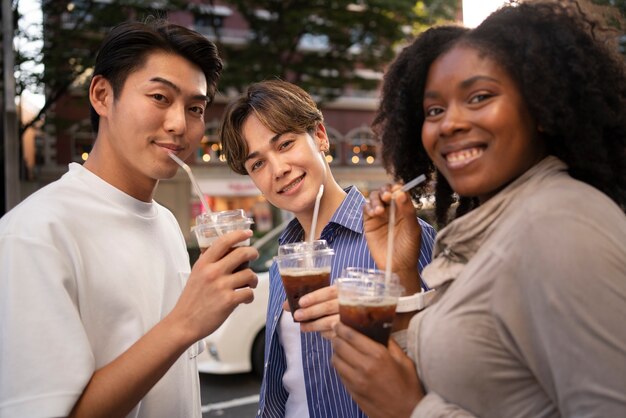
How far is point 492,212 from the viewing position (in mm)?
1370

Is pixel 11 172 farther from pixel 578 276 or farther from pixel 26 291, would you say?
pixel 578 276

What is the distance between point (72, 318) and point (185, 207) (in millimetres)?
21498

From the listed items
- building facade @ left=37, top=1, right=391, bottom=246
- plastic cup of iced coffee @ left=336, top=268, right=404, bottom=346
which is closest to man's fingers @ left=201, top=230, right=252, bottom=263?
plastic cup of iced coffee @ left=336, top=268, right=404, bottom=346

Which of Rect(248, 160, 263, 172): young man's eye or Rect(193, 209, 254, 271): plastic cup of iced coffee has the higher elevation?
Rect(248, 160, 263, 172): young man's eye

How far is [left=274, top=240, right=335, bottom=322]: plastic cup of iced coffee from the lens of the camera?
6.08 ft

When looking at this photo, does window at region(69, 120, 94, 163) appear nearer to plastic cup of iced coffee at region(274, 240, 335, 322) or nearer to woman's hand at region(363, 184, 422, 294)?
plastic cup of iced coffee at region(274, 240, 335, 322)

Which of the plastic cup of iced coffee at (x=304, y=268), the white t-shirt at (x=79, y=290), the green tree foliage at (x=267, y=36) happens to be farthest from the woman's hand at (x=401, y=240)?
the green tree foliage at (x=267, y=36)

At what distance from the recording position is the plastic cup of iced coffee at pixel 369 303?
150 centimetres

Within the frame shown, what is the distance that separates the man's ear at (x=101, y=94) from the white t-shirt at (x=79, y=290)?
28 cm

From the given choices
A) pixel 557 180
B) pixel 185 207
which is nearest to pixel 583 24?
pixel 557 180

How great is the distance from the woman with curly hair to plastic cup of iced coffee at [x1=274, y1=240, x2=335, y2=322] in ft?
1.14

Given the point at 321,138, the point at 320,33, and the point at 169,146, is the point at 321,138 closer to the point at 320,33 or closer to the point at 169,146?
the point at 169,146

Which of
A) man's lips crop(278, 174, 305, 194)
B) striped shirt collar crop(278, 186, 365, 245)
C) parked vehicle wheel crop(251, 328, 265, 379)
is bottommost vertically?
parked vehicle wheel crop(251, 328, 265, 379)

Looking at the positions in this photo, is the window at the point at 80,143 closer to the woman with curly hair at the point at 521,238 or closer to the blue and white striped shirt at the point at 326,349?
the blue and white striped shirt at the point at 326,349
